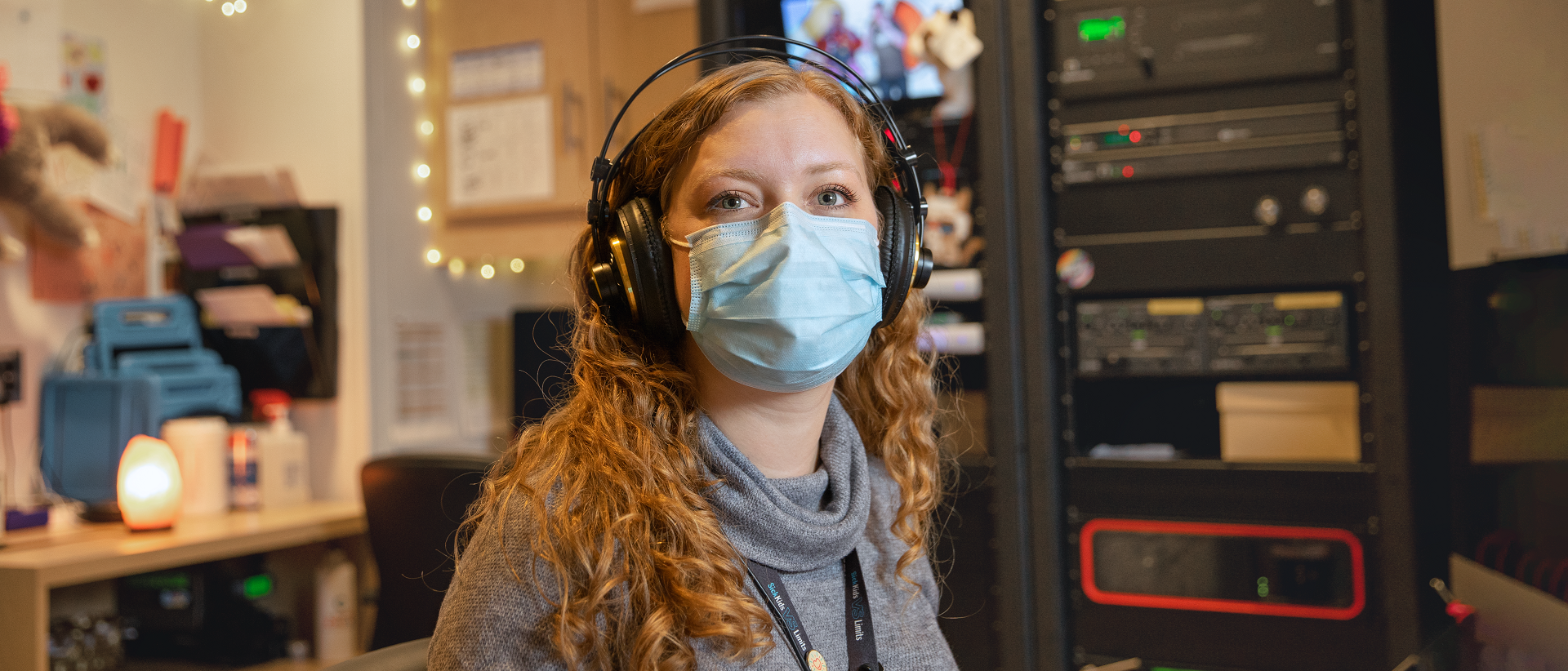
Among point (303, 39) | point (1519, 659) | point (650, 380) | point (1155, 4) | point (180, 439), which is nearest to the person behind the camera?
point (650, 380)

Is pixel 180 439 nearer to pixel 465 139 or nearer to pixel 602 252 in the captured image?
pixel 465 139

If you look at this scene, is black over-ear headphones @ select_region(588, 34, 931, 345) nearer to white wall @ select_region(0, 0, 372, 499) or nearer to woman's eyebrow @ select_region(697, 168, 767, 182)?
woman's eyebrow @ select_region(697, 168, 767, 182)

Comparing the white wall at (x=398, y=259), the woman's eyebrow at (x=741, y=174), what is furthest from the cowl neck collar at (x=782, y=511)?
the white wall at (x=398, y=259)

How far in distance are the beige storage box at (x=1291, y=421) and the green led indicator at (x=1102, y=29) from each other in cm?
71

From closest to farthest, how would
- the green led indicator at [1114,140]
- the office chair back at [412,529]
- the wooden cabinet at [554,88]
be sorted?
1. the office chair back at [412,529]
2. the green led indicator at [1114,140]
3. the wooden cabinet at [554,88]

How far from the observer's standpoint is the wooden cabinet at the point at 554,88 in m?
2.56

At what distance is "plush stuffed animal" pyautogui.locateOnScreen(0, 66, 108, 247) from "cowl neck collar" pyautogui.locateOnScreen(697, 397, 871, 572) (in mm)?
1938

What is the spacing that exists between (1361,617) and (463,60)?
93.7 inches

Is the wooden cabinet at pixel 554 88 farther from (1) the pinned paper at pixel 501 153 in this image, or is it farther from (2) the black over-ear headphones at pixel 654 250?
(2) the black over-ear headphones at pixel 654 250

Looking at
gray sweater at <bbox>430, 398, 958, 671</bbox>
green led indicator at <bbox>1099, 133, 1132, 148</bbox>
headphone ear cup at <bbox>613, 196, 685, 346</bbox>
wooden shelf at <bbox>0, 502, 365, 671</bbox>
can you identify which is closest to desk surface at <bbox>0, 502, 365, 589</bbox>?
wooden shelf at <bbox>0, 502, 365, 671</bbox>

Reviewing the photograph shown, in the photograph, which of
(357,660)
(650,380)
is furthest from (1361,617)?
(357,660)

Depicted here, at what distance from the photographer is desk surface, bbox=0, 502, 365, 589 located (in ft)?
5.65

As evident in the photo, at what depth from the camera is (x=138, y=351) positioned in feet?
7.43

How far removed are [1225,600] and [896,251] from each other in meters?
1.30
